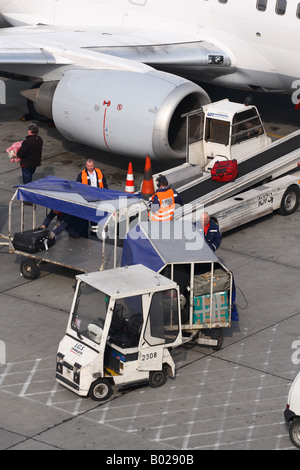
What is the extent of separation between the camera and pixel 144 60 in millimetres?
24516

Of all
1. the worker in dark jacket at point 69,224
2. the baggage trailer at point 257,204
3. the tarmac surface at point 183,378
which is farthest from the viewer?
the baggage trailer at point 257,204

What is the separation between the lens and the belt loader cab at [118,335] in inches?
554

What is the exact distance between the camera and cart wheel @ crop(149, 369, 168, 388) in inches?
570

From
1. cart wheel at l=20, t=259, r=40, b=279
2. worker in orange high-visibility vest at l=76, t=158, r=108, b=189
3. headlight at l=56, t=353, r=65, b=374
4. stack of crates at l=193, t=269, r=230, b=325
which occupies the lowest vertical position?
cart wheel at l=20, t=259, r=40, b=279

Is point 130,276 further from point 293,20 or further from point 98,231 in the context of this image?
point 293,20

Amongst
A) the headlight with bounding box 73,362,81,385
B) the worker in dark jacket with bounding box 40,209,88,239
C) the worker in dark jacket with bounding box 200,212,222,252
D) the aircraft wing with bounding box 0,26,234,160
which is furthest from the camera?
the aircraft wing with bounding box 0,26,234,160

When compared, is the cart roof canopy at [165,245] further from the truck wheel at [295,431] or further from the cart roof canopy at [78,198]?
the truck wheel at [295,431]

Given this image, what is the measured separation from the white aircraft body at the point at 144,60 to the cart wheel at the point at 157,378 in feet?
28.4

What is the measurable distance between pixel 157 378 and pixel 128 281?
1.52 metres

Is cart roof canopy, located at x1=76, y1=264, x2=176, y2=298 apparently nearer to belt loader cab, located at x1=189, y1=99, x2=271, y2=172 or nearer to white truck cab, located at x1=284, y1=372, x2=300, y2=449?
white truck cab, located at x1=284, y1=372, x2=300, y2=449

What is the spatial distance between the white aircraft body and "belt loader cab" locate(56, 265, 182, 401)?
8155 millimetres

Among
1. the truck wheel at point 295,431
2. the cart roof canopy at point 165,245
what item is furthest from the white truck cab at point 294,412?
the cart roof canopy at point 165,245

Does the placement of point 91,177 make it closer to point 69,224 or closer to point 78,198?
point 69,224

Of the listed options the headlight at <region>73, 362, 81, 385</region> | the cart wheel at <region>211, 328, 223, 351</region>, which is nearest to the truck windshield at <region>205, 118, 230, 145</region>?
the cart wheel at <region>211, 328, 223, 351</region>
